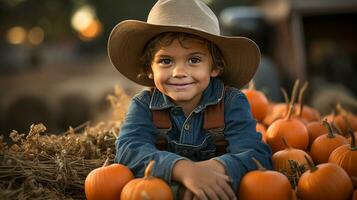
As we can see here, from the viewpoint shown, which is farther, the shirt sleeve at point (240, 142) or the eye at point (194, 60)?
the eye at point (194, 60)

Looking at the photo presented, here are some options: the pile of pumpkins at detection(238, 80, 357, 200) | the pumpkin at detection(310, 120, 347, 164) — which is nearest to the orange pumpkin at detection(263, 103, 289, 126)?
the pile of pumpkins at detection(238, 80, 357, 200)

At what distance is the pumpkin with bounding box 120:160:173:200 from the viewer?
278 cm

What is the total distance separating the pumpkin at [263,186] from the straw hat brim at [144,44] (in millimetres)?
743

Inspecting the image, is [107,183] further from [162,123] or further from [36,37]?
[36,37]

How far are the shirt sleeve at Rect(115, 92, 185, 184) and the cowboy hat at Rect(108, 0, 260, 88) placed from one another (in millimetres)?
305

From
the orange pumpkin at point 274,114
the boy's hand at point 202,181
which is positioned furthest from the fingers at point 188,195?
the orange pumpkin at point 274,114

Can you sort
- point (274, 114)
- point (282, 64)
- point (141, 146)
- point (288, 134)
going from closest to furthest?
point (141, 146), point (288, 134), point (274, 114), point (282, 64)

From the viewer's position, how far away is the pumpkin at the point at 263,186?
9.57 ft

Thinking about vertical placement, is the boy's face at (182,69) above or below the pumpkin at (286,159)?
above

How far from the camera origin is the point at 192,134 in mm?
3354

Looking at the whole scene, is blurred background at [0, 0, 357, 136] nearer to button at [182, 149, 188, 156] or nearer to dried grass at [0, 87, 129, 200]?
dried grass at [0, 87, 129, 200]

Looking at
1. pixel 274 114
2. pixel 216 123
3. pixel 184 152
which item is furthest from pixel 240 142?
pixel 274 114

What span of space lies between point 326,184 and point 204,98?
0.82 m

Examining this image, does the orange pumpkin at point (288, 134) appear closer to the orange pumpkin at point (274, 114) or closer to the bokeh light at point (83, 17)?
the orange pumpkin at point (274, 114)
